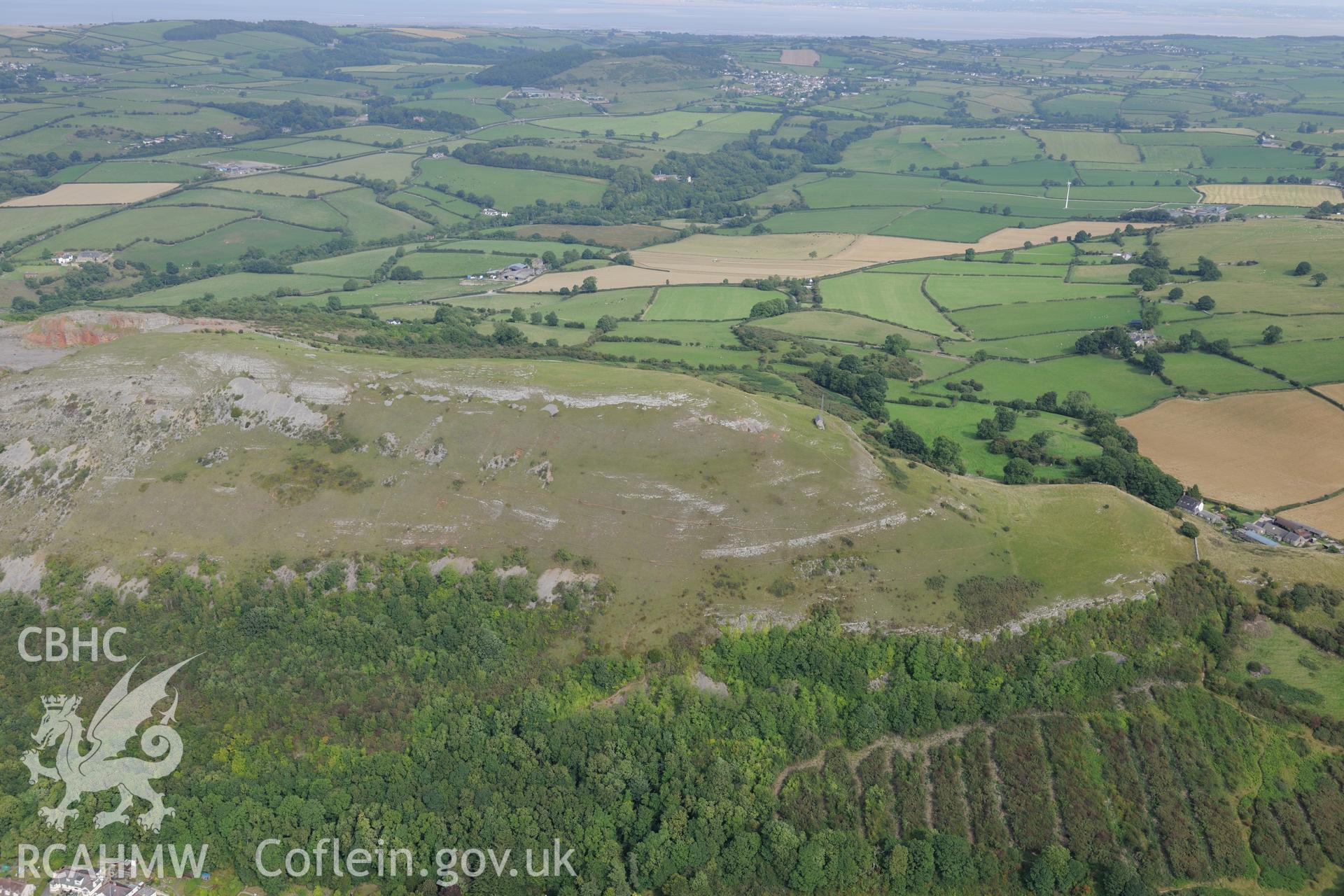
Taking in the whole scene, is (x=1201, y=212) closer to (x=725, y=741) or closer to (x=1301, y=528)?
(x=1301, y=528)

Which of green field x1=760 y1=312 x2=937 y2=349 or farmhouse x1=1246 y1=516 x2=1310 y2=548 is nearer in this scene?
farmhouse x1=1246 y1=516 x2=1310 y2=548

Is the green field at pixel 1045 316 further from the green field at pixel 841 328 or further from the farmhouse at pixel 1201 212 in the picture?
the farmhouse at pixel 1201 212

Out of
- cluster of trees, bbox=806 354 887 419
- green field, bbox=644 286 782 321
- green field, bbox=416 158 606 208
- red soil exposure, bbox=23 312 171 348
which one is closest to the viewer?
red soil exposure, bbox=23 312 171 348

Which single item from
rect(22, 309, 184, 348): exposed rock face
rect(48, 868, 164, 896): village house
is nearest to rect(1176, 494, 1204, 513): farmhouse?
rect(48, 868, 164, 896): village house

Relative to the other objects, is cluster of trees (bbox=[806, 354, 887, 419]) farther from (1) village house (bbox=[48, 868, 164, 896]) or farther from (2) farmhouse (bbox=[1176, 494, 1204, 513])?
(1) village house (bbox=[48, 868, 164, 896])

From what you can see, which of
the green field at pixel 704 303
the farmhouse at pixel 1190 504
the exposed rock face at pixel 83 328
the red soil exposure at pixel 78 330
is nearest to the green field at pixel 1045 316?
the green field at pixel 704 303

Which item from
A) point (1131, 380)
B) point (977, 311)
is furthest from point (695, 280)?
point (1131, 380)

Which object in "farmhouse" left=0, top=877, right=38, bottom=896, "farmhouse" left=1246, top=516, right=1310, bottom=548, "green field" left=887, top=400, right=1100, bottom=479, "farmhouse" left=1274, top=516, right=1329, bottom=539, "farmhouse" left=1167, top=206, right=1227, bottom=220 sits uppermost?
"farmhouse" left=1167, top=206, right=1227, bottom=220
